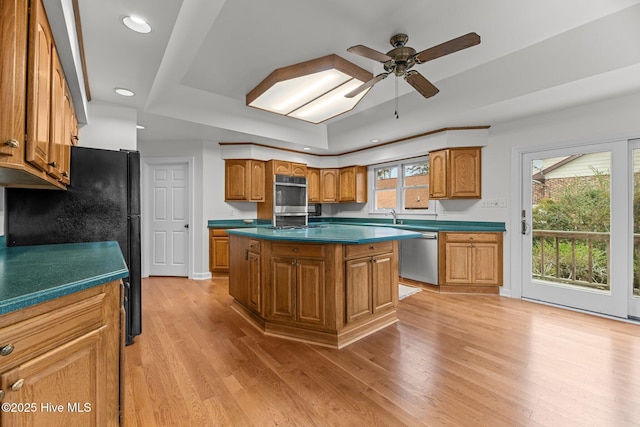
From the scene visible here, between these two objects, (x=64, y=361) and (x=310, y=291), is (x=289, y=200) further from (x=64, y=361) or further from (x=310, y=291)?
(x=64, y=361)

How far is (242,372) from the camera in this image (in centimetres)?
198

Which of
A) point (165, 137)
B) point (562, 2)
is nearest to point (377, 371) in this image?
point (562, 2)

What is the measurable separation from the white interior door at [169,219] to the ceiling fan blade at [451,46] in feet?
13.6

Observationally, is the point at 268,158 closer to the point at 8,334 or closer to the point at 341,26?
the point at 341,26

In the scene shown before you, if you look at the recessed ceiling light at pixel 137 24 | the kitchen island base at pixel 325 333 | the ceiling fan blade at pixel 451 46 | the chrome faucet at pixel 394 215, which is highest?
the recessed ceiling light at pixel 137 24


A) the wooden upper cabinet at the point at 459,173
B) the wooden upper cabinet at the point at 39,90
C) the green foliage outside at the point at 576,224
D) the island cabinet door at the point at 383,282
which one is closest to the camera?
the wooden upper cabinet at the point at 39,90

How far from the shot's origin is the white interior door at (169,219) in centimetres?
485

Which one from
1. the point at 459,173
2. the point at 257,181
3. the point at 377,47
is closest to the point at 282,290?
the point at 377,47

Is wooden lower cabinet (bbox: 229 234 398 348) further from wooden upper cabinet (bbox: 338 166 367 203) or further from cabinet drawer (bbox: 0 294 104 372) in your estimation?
wooden upper cabinet (bbox: 338 166 367 203)

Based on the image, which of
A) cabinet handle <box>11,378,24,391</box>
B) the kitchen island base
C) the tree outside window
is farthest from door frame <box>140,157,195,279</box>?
cabinet handle <box>11,378,24,391</box>

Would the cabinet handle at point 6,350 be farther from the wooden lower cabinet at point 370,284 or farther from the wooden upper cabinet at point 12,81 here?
the wooden lower cabinet at point 370,284

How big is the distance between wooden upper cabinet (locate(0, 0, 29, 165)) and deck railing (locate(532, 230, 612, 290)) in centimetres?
472

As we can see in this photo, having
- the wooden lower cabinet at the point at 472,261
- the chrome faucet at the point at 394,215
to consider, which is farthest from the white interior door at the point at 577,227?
the chrome faucet at the point at 394,215

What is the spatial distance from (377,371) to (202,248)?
12.2 ft
